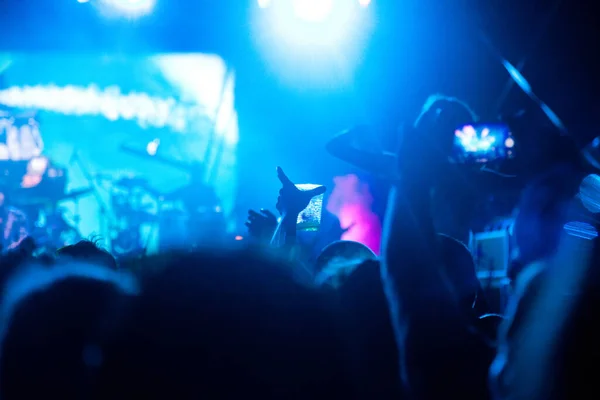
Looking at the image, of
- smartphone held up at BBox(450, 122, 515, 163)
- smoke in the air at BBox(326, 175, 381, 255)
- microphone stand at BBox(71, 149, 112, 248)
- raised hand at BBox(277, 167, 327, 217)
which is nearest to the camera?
raised hand at BBox(277, 167, 327, 217)

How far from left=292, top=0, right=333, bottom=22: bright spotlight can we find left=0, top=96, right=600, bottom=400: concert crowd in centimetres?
484

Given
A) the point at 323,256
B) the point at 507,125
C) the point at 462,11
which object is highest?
the point at 462,11

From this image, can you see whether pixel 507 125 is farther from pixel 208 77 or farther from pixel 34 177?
pixel 34 177

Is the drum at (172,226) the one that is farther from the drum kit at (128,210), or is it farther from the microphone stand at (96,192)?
the microphone stand at (96,192)

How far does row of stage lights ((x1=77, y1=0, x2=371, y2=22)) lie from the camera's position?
18.2 ft

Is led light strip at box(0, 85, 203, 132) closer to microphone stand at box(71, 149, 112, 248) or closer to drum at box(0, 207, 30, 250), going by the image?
microphone stand at box(71, 149, 112, 248)

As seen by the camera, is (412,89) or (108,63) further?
(108,63)

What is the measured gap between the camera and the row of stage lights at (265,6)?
18.2 feet

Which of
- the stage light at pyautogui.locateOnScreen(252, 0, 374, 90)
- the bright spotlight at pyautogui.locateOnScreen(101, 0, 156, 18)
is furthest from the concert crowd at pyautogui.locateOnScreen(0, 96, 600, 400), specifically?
the bright spotlight at pyautogui.locateOnScreen(101, 0, 156, 18)

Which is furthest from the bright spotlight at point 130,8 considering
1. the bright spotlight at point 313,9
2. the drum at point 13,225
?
the drum at point 13,225

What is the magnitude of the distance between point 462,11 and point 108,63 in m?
4.58

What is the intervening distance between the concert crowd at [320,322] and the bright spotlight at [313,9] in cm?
484

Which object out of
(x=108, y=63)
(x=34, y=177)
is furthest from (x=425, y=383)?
(x=34, y=177)

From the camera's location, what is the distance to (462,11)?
5.24 meters
